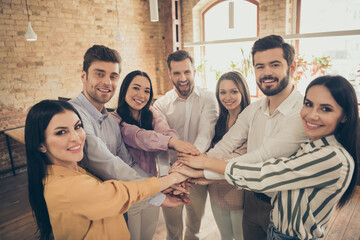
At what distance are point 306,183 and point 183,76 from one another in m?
1.54

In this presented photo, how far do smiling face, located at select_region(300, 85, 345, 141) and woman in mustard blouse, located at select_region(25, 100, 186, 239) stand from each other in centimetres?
99

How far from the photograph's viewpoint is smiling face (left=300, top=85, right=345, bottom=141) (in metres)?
1.21

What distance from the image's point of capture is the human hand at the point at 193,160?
71.3 inches

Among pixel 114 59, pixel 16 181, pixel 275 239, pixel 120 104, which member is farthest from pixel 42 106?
pixel 16 181

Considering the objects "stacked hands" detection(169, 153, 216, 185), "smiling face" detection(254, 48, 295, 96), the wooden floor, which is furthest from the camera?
the wooden floor

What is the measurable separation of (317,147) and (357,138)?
18 centimetres

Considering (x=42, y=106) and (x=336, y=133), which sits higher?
(x=42, y=106)

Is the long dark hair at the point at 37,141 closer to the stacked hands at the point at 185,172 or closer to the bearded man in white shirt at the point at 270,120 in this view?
the stacked hands at the point at 185,172

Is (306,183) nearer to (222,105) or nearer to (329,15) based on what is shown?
(222,105)

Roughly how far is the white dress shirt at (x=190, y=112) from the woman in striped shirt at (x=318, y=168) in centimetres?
111

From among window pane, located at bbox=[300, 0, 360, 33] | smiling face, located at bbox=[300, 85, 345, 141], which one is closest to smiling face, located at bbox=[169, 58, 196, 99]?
smiling face, located at bbox=[300, 85, 345, 141]

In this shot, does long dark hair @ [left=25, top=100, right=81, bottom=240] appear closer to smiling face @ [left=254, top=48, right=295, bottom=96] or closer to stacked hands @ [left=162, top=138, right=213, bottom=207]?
stacked hands @ [left=162, top=138, right=213, bottom=207]

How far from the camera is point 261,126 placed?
67.5 inches

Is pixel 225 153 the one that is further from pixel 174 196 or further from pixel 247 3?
pixel 247 3
